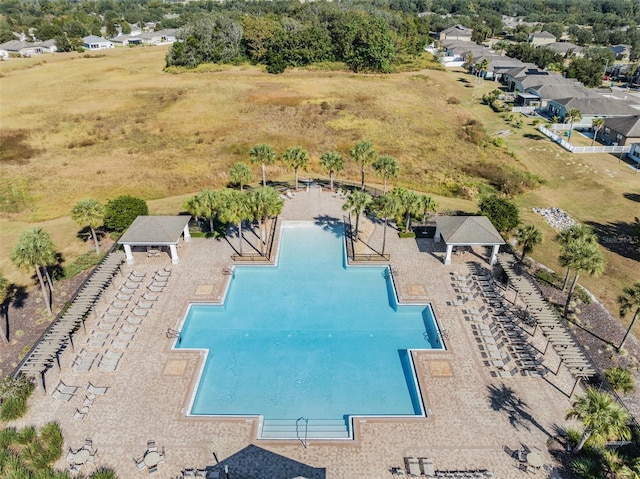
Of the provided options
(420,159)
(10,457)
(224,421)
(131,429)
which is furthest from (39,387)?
(420,159)

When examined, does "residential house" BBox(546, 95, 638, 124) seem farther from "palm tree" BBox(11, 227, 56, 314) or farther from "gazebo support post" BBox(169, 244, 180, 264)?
"palm tree" BBox(11, 227, 56, 314)

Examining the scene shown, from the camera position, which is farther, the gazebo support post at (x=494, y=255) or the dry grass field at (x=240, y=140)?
the dry grass field at (x=240, y=140)

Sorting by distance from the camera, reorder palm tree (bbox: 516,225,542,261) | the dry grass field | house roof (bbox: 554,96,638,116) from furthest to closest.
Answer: house roof (bbox: 554,96,638,116)
the dry grass field
palm tree (bbox: 516,225,542,261)

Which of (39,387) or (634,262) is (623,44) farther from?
(39,387)

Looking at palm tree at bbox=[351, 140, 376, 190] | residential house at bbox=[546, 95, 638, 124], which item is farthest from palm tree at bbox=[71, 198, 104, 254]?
residential house at bbox=[546, 95, 638, 124]

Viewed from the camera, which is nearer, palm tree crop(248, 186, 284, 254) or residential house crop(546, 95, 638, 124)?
palm tree crop(248, 186, 284, 254)

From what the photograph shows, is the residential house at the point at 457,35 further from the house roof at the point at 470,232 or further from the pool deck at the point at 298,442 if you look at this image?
the pool deck at the point at 298,442

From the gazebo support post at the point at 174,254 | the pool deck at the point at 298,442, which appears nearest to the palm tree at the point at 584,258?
the pool deck at the point at 298,442

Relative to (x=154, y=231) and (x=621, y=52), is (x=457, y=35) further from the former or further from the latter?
(x=154, y=231)
